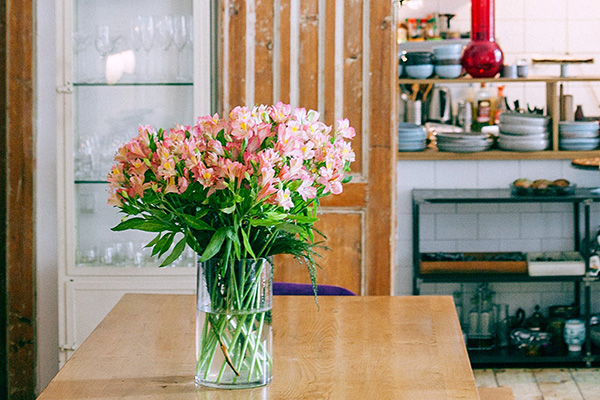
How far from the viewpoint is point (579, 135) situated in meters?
4.43

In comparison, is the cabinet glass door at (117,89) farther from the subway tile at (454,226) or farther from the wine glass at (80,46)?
the subway tile at (454,226)

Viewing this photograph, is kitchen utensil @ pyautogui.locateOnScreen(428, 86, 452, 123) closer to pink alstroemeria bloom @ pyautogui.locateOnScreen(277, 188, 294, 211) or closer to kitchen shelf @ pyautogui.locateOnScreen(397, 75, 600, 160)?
kitchen shelf @ pyautogui.locateOnScreen(397, 75, 600, 160)

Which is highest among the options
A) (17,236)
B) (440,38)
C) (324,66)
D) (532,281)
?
(440,38)

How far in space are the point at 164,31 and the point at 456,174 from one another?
200cm

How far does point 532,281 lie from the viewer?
4.38 meters

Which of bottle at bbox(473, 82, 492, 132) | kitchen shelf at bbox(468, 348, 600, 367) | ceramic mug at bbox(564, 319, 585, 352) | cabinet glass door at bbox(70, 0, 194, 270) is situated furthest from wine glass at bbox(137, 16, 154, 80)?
ceramic mug at bbox(564, 319, 585, 352)

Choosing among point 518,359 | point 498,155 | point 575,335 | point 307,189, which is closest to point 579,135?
point 498,155

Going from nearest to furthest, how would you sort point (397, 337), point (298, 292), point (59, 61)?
point (397, 337), point (298, 292), point (59, 61)

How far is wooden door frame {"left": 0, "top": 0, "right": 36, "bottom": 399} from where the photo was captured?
3414mm

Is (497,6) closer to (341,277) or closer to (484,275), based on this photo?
(484,275)

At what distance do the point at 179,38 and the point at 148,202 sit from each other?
83.3 inches

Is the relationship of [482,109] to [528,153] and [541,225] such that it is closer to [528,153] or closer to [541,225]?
[528,153]

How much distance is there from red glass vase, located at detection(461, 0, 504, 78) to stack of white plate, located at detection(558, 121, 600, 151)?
508 mm

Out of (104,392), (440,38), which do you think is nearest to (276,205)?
(104,392)
